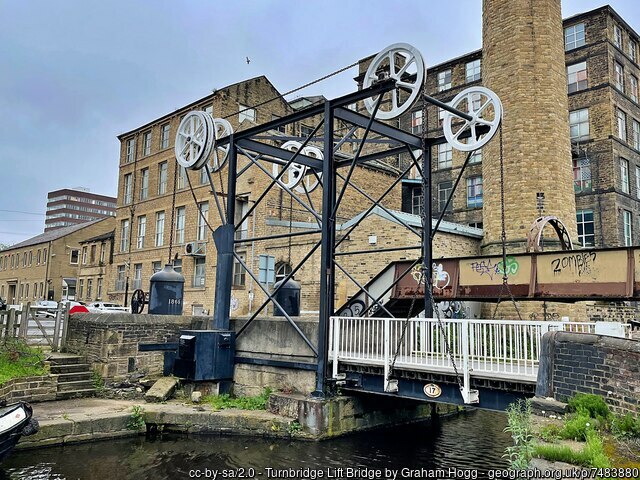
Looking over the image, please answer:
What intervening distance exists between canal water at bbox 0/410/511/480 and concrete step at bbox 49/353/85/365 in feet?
11.9

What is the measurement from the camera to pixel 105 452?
9508mm

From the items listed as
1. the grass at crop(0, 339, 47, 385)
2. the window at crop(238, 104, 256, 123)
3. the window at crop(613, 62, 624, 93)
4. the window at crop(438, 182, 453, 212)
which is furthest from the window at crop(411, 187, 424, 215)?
the grass at crop(0, 339, 47, 385)

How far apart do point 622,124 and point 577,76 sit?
3.65m

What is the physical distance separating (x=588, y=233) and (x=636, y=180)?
5065 mm

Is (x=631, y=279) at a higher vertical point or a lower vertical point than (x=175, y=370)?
higher

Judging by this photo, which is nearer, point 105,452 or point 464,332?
point 464,332

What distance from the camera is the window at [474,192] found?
1273 inches

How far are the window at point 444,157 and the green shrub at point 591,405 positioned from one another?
31330 millimetres

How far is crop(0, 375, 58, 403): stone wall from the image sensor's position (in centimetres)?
1118

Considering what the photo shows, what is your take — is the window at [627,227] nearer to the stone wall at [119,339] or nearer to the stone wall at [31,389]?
the stone wall at [119,339]

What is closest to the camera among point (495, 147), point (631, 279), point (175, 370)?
point (631, 279)

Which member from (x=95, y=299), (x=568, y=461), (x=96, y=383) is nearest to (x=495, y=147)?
(x=96, y=383)

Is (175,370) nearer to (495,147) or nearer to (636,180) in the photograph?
(495,147)

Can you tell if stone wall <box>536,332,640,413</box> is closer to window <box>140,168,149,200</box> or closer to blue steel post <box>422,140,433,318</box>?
blue steel post <box>422,140,433,318</box>
